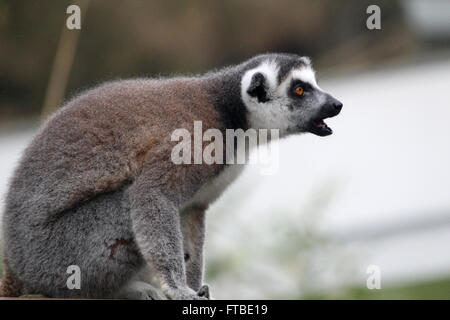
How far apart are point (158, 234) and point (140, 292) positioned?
2.13 ft

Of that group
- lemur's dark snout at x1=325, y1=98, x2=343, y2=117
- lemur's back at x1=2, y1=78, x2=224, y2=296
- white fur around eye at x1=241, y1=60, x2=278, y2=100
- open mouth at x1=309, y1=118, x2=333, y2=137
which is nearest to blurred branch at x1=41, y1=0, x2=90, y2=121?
lemur's back at x1=2, y1=78, x2=224, y2=296

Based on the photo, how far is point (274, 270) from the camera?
7.12 meters

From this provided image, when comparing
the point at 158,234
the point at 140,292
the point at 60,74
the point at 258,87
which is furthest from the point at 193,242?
the point at 60,74

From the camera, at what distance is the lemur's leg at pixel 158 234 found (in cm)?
427

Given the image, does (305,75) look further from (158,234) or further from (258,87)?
(158,234)

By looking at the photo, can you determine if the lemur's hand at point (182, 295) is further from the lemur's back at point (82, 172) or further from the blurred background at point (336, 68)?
the blurred background at point (336, 68)

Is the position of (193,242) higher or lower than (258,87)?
lower

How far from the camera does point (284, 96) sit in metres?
4.87

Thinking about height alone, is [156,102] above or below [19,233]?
above

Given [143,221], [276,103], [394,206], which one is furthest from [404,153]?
[143,221]

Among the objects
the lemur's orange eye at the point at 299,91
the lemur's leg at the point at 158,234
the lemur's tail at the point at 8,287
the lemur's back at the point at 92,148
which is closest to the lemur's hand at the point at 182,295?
the lemur's leg at the point at 158,234

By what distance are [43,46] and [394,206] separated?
17.1 ft
